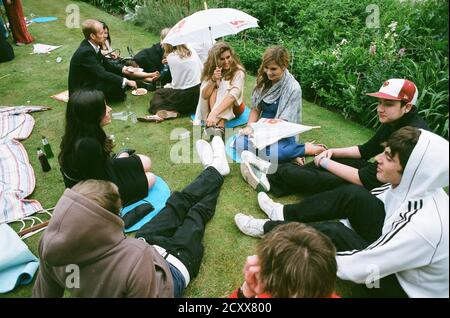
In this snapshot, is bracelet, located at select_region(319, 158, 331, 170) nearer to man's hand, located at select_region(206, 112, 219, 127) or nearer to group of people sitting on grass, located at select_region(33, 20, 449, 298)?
group of people sitting on grass, located at select_region(33, 20, 449, 298)

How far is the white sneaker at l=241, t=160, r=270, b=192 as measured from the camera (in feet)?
12.6

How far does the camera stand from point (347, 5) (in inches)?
288

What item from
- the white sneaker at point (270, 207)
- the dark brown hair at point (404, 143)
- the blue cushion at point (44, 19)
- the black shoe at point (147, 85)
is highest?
the dark brown hair at point (404, 143)

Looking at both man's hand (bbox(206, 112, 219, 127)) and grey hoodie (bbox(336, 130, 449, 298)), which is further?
man's hand (bbox(206, 112, 219, 127))

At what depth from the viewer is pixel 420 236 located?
2035mm

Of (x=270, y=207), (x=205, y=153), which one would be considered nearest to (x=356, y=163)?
(x=270, y=207)

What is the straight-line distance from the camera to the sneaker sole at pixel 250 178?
12.7 feet

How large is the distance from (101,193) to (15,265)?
160cm

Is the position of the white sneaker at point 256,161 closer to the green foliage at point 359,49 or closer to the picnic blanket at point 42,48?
the green foliage at point 359,49

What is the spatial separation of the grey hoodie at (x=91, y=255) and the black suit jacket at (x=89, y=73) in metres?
3.98

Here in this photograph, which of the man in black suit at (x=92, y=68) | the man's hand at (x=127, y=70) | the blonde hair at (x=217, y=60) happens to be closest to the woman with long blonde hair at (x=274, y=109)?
the blonde hair at (x=217, y=60)

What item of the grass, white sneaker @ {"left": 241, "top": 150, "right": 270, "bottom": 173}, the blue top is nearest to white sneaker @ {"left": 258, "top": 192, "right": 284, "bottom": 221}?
the grass

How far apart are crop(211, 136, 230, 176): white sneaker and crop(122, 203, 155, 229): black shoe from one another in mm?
921

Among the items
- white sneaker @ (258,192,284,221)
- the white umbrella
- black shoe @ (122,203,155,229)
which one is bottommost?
black shoe @ (122,203,155,229)
